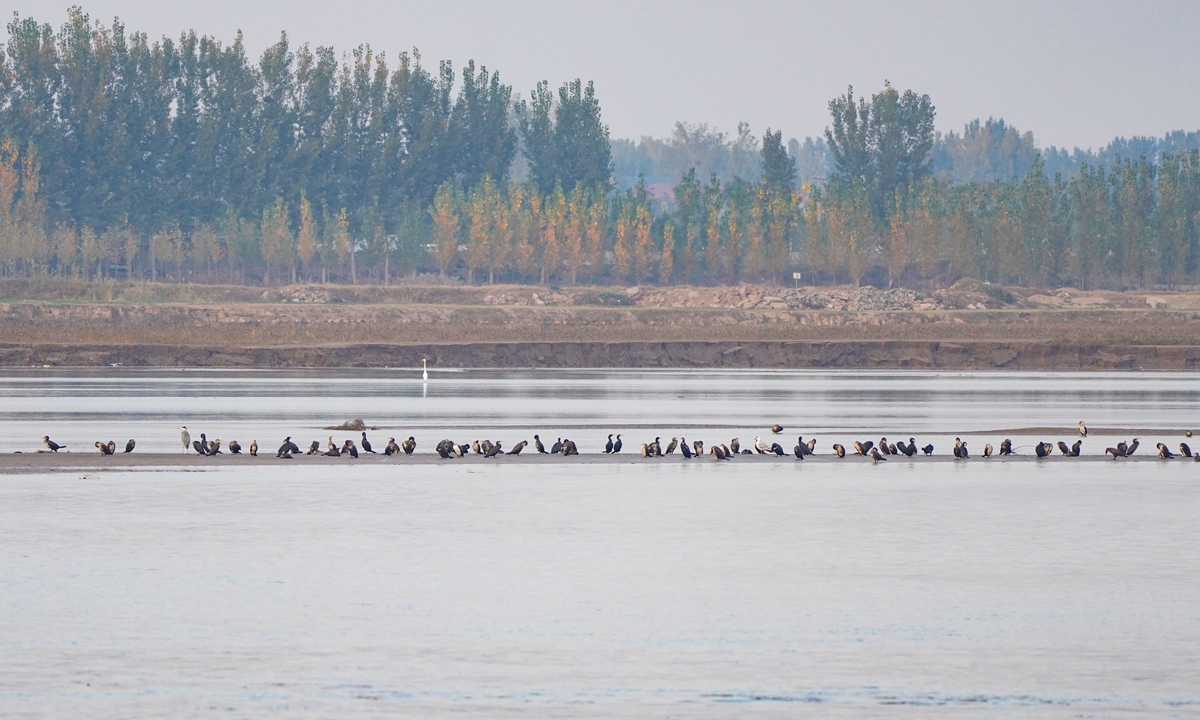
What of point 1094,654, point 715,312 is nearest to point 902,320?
point 715,312

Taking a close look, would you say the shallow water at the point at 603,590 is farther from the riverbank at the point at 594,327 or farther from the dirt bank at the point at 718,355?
the riverbank at the point at 594,327

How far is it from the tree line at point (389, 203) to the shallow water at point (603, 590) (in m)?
82.2

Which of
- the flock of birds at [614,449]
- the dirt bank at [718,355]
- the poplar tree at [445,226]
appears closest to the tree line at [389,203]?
the poplar tree at [445,226]

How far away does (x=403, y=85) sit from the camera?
411 feet

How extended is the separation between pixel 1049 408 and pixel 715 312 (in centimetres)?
4914

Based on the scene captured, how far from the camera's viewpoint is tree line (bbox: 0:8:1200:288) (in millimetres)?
110938

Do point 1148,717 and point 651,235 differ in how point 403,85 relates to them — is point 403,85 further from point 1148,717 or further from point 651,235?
point 1148,717

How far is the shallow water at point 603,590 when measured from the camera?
11289mm

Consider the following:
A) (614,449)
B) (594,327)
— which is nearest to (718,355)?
(594,327)

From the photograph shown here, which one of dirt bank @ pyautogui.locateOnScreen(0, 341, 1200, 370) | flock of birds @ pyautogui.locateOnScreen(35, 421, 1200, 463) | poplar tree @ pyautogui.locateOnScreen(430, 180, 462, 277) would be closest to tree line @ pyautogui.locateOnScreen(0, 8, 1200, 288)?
poplar tree @ pyautogui.locateOnScreen(430, 180, 462, 277)

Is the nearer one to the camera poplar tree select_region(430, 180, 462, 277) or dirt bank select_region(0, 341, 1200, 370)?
dirt bank select_region(0, 341, 1200, 370)

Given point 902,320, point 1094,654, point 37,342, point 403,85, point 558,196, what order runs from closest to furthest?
point 1094,654
point 37,342
point 902,320
point 558,196
point 403,85

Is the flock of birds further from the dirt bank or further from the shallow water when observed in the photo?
the dirt bank

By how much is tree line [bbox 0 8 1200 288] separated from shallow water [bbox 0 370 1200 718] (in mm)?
82193
